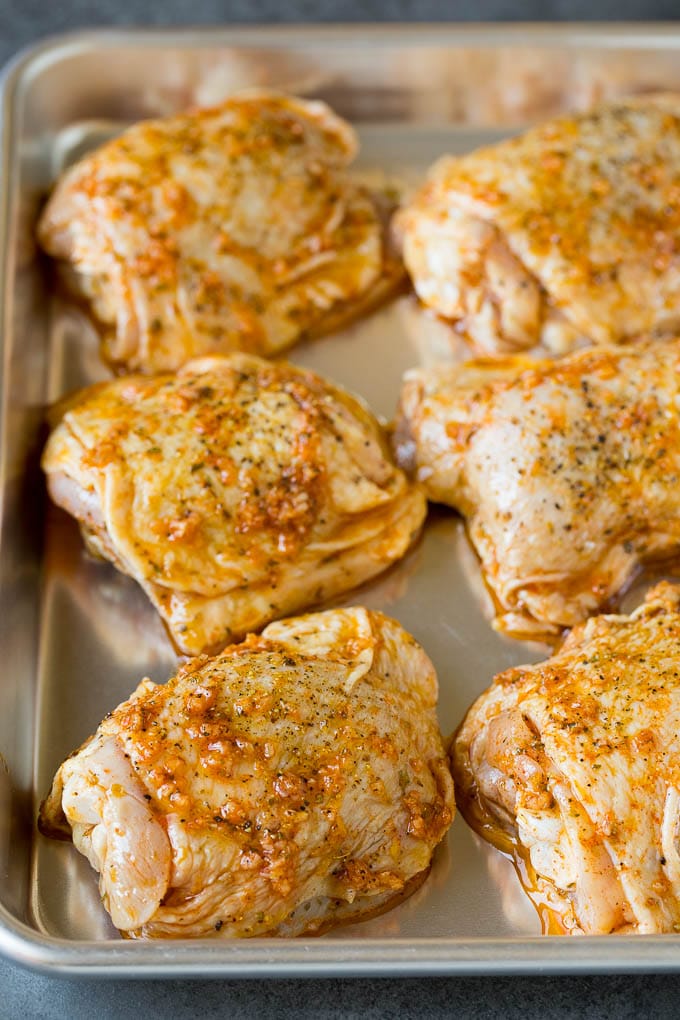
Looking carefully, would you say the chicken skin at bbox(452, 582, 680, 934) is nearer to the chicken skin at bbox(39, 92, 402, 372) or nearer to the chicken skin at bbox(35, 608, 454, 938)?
the chicken skin at bbox(35, 608, 454, 938)

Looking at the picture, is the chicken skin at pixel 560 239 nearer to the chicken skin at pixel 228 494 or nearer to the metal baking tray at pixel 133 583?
the metal baking tray at pixel 133 583

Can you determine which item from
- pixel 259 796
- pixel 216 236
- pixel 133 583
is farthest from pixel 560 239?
pixel 259 796

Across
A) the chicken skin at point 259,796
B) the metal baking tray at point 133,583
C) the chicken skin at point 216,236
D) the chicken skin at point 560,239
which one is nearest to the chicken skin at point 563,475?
the metal baking tray at point 133,583

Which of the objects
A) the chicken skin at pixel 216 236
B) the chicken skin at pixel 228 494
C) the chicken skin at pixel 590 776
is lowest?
the chicken skin at pixel 590 776

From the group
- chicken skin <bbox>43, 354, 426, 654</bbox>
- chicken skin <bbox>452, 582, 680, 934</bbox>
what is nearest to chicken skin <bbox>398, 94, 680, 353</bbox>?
chicken skin <bbox>43, 354, 426, 654</bbox>

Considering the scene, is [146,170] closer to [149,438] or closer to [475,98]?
[149,438]
